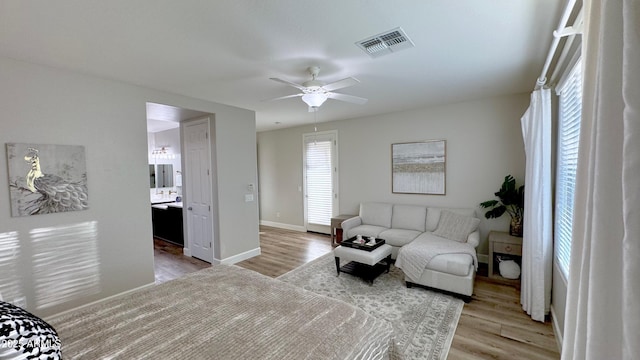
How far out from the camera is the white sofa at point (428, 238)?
310 cm

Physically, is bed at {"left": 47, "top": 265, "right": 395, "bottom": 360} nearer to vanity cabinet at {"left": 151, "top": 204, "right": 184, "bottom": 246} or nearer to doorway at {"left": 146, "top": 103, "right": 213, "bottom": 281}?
doorway at {"left": 146, "top": 103, "right": 213, "bottom": 281}

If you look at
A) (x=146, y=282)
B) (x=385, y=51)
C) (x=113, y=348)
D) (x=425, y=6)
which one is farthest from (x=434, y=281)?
(x=146, y=282)

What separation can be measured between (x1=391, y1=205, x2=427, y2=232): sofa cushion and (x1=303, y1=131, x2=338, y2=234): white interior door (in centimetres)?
155

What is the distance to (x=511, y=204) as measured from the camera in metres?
3.76

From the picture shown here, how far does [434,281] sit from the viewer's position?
320cm

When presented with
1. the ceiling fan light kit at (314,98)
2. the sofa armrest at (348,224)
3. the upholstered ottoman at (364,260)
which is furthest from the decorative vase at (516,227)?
the ceiling fan light kit at (314,98)

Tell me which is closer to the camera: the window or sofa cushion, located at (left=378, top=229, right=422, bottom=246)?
the window

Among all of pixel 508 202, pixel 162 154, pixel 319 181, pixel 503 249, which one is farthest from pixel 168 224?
pixel 508 202

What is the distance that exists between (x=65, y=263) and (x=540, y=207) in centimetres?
489

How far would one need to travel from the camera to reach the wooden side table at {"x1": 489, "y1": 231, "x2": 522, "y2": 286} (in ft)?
11.3

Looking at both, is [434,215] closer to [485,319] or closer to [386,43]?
[485,319]

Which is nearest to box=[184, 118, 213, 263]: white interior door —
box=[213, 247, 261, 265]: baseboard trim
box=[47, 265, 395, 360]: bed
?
box=[213, 247, 261, 265]: baseboard trim

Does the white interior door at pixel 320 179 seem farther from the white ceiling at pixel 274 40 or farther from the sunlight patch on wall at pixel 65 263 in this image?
the sunlight patch on wall at pixel 65 263

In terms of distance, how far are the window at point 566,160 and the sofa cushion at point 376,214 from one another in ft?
8.04
